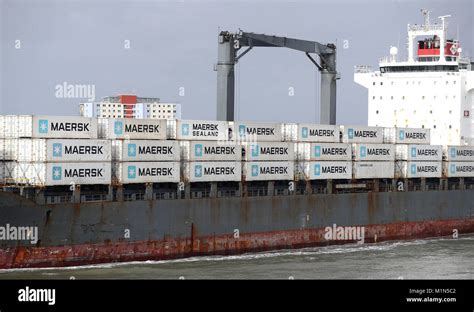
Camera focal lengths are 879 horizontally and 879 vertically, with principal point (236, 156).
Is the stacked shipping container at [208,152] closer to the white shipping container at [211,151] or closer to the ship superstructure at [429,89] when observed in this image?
the white shipping container at [211,151]

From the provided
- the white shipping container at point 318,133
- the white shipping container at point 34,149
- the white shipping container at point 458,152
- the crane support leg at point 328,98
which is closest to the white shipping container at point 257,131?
the white shipping container at point 318,133

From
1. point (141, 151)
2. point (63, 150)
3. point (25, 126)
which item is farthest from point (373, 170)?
point (25, 126)

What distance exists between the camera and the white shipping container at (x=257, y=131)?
1661 inches

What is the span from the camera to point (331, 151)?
149ft

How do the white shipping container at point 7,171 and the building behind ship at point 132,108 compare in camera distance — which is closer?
the white shipping container at point 7,171

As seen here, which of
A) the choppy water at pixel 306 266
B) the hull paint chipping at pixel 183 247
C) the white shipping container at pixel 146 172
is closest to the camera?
the choppy water at pixel 306 266

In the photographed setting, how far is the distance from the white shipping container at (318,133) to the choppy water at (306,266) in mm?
5658

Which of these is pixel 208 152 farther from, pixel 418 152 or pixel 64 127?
pixel 418 152

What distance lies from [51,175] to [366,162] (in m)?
19.3

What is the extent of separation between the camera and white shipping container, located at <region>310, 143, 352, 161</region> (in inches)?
1757

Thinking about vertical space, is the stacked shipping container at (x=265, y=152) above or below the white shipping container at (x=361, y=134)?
below

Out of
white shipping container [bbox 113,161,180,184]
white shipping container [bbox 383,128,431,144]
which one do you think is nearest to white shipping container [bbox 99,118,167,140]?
white shipping container [bbox 113,161,180,184]
